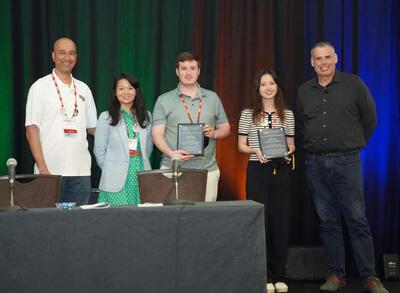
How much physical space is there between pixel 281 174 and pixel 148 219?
187cm

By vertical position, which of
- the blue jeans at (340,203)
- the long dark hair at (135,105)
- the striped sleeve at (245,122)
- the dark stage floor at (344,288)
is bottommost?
the dark stage floor at (344,288)

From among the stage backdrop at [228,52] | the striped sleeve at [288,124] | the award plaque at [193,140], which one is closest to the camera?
the award plaque at [193,140]

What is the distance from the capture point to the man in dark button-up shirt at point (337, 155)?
165 inches

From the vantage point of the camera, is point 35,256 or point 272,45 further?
point 272,45

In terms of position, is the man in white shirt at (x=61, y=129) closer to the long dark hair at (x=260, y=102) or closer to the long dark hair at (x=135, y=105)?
the long dark hair at (x=135, y=105)

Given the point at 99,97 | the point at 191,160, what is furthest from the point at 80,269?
the point at 99,97

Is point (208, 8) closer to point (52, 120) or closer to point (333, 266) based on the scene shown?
point (52, 120)

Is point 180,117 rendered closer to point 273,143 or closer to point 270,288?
point 273,143

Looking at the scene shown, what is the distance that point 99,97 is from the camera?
515 cm

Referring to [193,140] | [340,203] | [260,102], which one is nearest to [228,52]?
[260,102]

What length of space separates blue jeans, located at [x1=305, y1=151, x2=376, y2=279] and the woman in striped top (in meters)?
0.24

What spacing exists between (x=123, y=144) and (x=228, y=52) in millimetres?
1557

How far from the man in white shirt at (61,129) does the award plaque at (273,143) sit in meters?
1.39

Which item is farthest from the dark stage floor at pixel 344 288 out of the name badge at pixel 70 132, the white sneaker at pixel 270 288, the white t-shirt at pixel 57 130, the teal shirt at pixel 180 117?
the name badge at pixel 70 132
